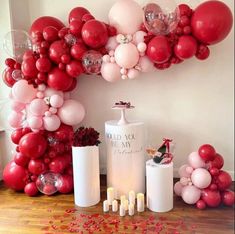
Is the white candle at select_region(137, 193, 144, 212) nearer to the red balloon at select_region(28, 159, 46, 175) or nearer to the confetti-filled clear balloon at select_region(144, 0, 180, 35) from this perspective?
the red balloon at select_region(28, 159, 46, 175)

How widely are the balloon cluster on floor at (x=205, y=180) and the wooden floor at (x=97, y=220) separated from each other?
68mm

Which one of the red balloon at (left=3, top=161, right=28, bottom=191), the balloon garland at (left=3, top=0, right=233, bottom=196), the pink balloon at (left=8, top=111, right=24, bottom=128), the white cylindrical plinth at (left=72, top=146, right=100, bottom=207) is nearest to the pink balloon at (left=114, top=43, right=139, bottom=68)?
the balloon garland at (left=3, top=0, right=233, bottom=196)

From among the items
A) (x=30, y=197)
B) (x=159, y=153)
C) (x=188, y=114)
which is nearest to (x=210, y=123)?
(x=188, y=114)

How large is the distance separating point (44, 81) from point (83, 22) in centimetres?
56

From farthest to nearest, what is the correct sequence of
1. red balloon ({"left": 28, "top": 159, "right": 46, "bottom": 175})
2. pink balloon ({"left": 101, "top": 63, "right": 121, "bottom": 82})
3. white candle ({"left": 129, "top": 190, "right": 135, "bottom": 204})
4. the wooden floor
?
1. red balloon ({"left": 28, "top": 159, "right": 46, "bottom": 175})
2. pink balloon ({"left": 101, "top": 63, "right": 121, "bottom": 82})
3. white candle ({"left": 129, "top": 190, "right": 135, "bottom": 204})
4. the wooden floor

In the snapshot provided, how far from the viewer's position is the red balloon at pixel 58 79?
2.12 meters

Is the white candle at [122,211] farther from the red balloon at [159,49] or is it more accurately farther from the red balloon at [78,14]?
the red balloon at [78,14]

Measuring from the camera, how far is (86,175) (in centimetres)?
202

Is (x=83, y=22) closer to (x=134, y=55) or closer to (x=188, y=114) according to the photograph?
(x=134, y=55)

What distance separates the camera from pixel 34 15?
2539 mm

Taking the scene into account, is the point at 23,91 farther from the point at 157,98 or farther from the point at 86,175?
the point at 157,98

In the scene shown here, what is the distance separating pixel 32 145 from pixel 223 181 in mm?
1439

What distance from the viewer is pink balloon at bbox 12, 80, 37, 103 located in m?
2.13

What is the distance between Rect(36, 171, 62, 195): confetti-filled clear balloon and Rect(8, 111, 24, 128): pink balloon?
1.52 feet
